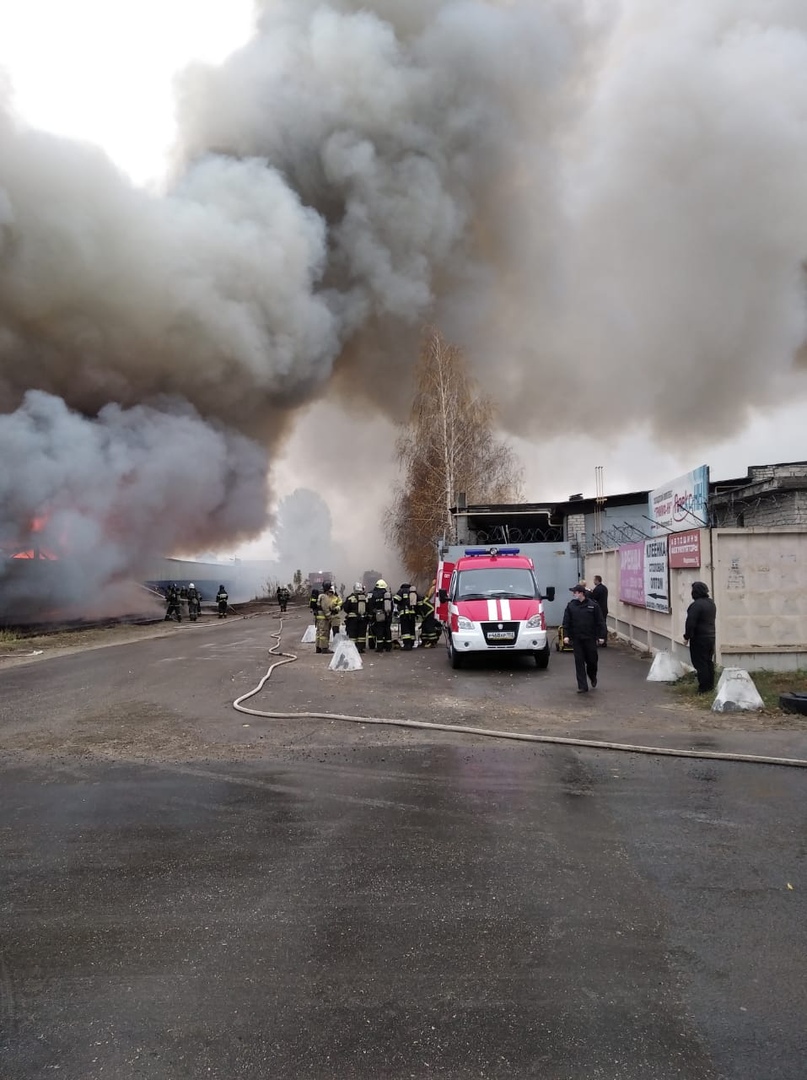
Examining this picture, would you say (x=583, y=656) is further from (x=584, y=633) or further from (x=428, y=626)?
(x=428, y=626)

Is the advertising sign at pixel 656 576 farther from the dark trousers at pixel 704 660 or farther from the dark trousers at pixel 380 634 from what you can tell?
the dark trousers at pixel 380 634

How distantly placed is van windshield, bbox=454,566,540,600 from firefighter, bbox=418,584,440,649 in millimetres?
2755

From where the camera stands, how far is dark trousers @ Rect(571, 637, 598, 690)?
27.7ft

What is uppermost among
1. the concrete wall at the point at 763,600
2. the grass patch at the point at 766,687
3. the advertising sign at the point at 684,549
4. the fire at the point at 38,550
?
the fire at the point at 38,550

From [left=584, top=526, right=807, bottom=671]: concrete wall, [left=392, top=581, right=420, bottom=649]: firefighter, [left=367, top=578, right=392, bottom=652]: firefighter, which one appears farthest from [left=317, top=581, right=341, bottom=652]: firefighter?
[left=584, top=526, right=807, bottom=671]: concrete wall

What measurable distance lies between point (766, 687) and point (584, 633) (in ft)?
7.09

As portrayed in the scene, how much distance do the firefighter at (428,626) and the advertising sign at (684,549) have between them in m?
5.43

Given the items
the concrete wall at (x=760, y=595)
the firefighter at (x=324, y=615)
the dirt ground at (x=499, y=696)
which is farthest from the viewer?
the firefighter at (x=324, y=615)

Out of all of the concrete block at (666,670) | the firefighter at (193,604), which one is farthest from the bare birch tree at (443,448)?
the concrete block at (666,670)

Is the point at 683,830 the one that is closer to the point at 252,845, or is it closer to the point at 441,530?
the point at 252,845

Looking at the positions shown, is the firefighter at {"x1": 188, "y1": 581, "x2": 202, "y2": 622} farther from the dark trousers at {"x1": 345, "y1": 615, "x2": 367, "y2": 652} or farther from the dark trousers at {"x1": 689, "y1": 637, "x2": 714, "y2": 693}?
the dark trousers at {"x1": 689, "y1": 637, "x2": 714, "y2": 693}

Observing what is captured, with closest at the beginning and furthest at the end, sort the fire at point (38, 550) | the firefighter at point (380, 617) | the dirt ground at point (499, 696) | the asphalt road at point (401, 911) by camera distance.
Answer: the asphalt road at point (401, 911) → the dirt ground at point (499, 696) → the firefighter at point (380, 617) → the fire at point (38, 550)

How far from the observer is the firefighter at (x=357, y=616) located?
1300 centimetres

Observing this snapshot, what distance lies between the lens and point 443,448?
82.3ft
